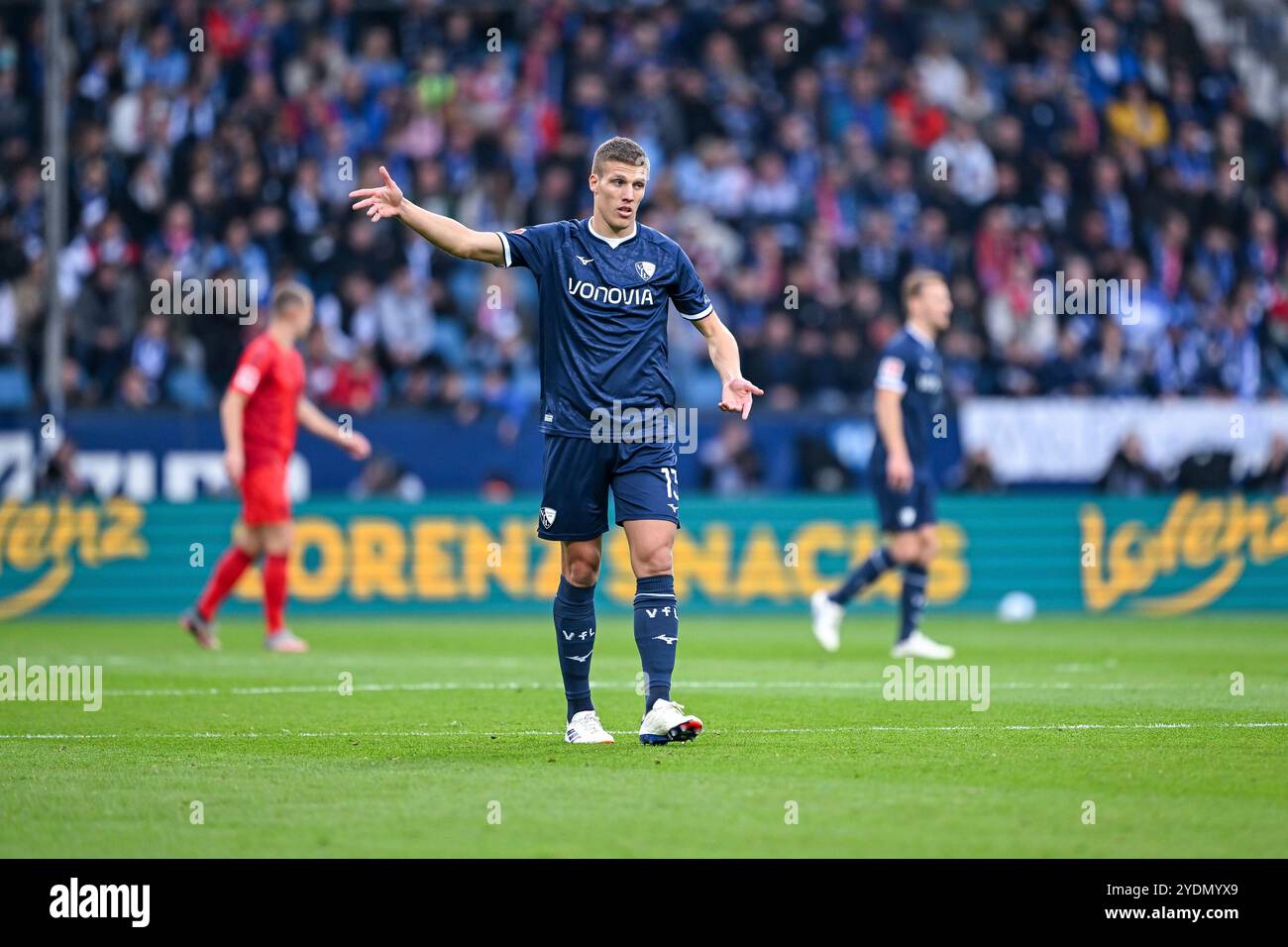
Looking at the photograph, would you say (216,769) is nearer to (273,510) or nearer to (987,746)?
(987,746)

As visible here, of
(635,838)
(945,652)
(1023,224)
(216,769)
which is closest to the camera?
(635,838)

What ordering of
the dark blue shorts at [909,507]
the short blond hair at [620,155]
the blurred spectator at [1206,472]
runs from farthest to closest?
the blurred spectator at [1206,472], the dark blue shorts at [909,507], the short blond hair at [620,155]

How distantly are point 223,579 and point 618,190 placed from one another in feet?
24.3

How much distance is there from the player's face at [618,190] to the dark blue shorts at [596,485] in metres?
0.98

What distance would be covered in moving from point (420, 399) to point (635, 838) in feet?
48.5

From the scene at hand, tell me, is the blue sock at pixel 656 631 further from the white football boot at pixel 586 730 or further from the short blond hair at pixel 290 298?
the short blond hair at pixel 290 298

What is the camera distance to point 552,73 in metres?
24.6

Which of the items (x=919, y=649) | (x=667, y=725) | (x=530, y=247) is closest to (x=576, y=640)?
(x=667, y=725)

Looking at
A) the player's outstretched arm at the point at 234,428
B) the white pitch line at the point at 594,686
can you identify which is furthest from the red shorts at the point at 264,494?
the white pitch line at the point at 594,686

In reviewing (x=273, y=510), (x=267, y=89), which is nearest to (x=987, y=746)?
(x=273, y=510)

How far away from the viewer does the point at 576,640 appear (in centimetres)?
824

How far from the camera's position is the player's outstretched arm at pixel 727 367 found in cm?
809

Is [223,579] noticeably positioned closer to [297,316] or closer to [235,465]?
[235,465]
